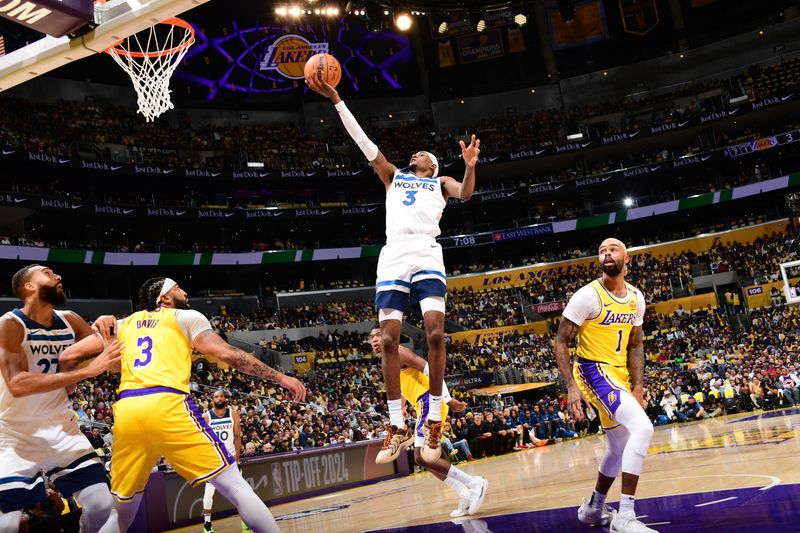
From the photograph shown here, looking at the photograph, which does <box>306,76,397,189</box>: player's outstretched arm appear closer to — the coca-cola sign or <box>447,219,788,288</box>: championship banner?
the coca-cola sign

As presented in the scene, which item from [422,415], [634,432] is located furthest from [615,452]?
[422,415]

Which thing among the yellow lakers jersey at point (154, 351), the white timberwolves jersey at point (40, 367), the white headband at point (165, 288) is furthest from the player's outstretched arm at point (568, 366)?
the white timberwolves jersey at point (40, 367)

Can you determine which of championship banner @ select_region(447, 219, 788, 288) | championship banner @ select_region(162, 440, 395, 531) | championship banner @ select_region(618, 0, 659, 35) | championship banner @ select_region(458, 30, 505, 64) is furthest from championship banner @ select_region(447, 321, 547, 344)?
championship banner @ select_region(618, 0, 659, 35)

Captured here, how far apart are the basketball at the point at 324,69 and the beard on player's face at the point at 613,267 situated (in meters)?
2.74

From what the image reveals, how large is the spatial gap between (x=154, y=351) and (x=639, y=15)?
46508 mm

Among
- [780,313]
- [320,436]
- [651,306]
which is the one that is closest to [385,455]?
[320,436]

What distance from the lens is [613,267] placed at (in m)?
6.18

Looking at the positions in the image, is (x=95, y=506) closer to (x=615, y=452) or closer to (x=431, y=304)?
(x=431, y=304)

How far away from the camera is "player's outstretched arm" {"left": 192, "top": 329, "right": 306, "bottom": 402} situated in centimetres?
505

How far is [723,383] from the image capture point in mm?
23922

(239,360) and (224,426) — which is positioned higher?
(239,360)

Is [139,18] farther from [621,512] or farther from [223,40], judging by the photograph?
[223,40]

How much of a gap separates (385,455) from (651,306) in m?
33.3

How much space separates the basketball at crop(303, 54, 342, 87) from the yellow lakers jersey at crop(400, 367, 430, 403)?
3459 millimetres
